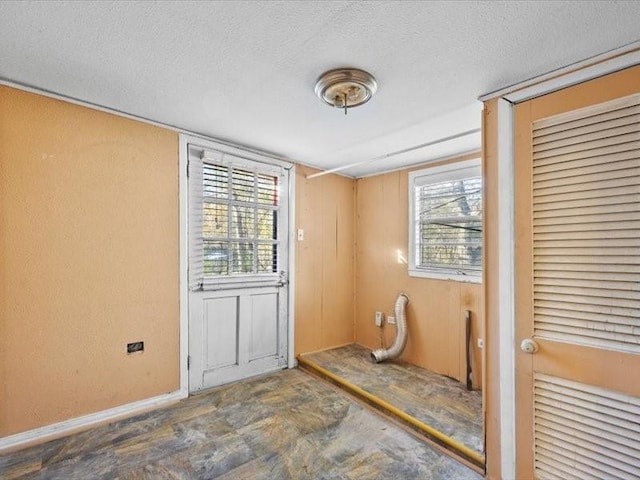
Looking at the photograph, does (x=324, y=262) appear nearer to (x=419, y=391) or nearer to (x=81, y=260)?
(x=419, y=391)

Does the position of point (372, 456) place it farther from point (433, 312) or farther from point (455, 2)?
point (455, 2)

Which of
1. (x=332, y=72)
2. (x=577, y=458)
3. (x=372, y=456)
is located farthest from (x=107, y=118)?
(x=577, y=458)

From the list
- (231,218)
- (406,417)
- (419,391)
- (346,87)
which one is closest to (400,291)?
(419,391)

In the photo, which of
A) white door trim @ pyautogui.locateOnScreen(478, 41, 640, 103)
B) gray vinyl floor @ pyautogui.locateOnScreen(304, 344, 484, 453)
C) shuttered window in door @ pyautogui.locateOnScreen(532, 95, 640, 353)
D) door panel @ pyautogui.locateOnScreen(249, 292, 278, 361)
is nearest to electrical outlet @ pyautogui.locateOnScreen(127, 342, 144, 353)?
door panel @ pyautogui.locateOnScreen(249, 292, 278, 361)

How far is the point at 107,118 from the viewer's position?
7.16ft

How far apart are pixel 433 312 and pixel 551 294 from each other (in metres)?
1.63

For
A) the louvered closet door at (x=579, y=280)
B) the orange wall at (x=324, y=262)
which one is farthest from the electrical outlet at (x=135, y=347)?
the louvered closet door at (x=579, y=280)

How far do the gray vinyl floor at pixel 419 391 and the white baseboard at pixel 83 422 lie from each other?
145 cm

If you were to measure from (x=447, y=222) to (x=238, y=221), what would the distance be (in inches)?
79.0

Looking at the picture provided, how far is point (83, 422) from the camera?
2.07 metres

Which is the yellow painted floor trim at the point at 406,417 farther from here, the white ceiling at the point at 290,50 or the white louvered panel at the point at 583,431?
the white ceiling at the point at 290,50

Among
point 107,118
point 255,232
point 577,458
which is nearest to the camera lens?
point 577,458

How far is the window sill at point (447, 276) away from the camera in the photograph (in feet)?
9.19

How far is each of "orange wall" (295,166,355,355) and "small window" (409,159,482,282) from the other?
2.82ft
